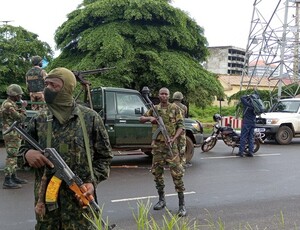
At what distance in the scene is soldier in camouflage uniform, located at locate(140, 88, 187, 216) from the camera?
5.86m

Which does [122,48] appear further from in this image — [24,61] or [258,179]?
[258,179]

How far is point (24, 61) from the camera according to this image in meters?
19.8

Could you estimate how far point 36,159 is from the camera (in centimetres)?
290

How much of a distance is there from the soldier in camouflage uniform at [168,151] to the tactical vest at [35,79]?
3.36 m

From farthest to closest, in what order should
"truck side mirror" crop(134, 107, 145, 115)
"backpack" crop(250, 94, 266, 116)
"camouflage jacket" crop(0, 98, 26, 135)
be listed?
"backpack" crop(250, 94, 266, 116) < "truck side mirror" crop(134, 107, 145, 115) < "camouflage jacket" crop(0, 98, 26, 135)

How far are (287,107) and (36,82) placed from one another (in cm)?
1096

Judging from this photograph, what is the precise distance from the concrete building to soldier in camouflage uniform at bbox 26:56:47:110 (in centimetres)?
6331

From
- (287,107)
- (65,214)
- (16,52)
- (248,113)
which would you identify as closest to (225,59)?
(16,52)

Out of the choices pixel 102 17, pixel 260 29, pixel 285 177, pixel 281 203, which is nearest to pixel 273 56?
pixel 260 29

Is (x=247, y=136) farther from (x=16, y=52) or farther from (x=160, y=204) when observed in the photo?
(x=16, y=52)

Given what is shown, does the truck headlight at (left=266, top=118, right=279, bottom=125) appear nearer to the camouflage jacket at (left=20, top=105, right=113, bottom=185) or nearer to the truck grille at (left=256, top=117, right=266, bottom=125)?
the truck grille at (left=256, top=117, right=266, bottom=125)

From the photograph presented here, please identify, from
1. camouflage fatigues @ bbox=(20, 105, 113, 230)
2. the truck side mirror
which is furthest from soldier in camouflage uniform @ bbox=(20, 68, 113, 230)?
the truck side mirror

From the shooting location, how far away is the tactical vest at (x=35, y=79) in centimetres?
870

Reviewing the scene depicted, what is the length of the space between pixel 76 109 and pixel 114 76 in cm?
1277
